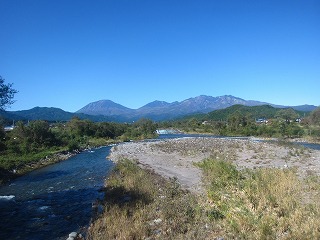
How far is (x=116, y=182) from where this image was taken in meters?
22.2

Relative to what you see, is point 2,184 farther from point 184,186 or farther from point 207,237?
point 207,237

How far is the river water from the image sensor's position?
13719mm

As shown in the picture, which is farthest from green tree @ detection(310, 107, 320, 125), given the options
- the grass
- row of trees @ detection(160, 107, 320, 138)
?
the grass

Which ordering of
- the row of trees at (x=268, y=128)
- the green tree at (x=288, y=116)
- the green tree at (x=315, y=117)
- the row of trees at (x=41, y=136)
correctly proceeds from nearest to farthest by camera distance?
the row of trees at (x=41, y=136) → the green tree at (x=315, y=117) → the row of trees at (x=268, y=128) → the green tree at (x=288, y=116)

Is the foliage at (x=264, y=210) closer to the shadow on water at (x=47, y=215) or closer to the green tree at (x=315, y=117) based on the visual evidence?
the shadow on water at (x=47, y=215)

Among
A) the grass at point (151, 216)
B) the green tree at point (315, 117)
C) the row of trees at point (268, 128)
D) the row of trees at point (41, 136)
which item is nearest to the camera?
the grass at point (151, 216)

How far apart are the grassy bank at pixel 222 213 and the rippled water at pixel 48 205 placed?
5.99ft

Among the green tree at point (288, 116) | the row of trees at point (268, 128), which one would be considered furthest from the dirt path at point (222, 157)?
the green tree at point (288, 116)

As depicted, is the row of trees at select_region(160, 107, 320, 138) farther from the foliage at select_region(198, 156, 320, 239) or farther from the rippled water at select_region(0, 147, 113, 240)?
the rippled water at select_region(0, 147, 113, 240)

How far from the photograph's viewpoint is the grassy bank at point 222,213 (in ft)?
30.9

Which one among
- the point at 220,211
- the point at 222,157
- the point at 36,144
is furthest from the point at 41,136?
the point at 220,211

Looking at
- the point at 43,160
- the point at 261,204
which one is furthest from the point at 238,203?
the point at 43,160

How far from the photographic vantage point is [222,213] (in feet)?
38.6

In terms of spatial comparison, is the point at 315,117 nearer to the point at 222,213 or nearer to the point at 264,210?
the point at 264,210
